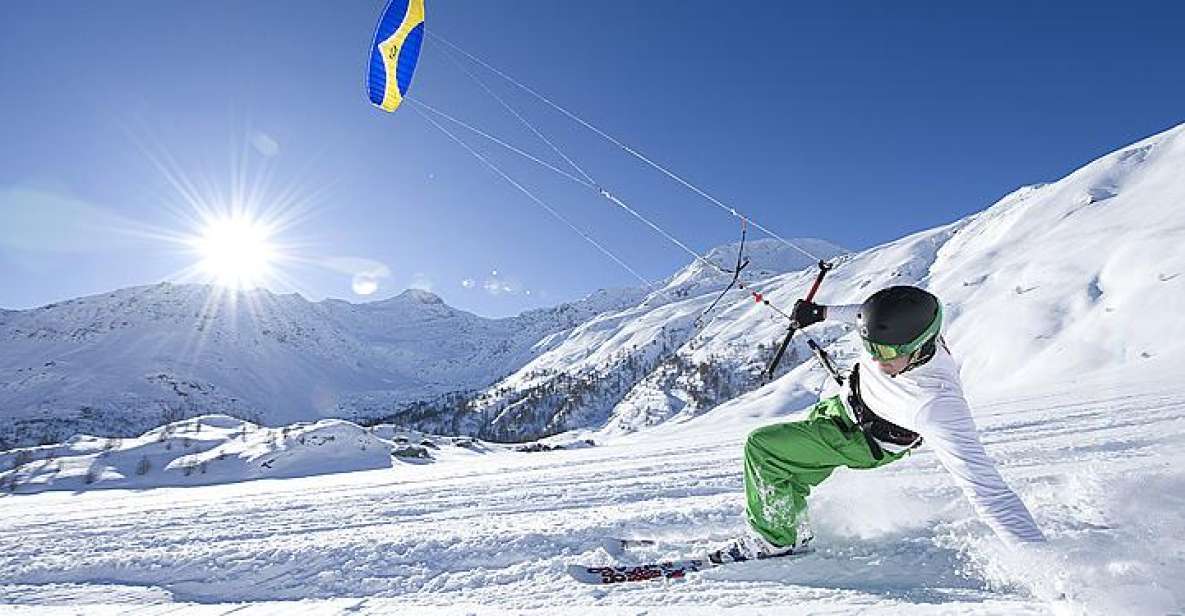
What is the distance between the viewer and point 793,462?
3834mm

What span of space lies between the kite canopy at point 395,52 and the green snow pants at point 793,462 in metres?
12.6

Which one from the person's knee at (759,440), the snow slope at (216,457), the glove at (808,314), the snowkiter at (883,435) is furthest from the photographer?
the snow slope at (216,457)

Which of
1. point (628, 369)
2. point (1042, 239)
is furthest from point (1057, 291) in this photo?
point (628, 369)

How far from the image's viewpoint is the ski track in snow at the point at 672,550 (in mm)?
2885

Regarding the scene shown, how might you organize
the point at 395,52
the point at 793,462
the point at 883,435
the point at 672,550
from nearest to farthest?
the point at 883,435 < the point at 793,462 < the point at 672,550 < the point at 395,52

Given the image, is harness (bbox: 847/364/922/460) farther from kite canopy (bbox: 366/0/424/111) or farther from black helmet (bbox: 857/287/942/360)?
kite canopy (bbox: 366/0/424/111)

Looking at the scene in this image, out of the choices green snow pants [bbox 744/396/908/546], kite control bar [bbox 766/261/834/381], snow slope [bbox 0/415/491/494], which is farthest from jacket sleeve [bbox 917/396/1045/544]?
snow slope [bbox 0/415/491/494]

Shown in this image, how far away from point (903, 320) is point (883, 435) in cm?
78

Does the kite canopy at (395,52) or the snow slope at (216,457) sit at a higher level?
the kite canopy at (395,52)

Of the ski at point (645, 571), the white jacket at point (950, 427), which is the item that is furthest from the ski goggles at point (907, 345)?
the ski at point (645, 571)

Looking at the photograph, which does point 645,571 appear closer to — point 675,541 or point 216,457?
point 675,541

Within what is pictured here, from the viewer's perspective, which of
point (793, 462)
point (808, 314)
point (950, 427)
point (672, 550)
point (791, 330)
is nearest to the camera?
point (950, 427)

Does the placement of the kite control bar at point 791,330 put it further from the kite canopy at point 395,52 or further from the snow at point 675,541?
the kite canopy at point 395,52

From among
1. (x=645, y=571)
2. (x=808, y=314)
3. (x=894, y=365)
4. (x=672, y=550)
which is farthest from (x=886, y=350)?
(x=672, y=550)
